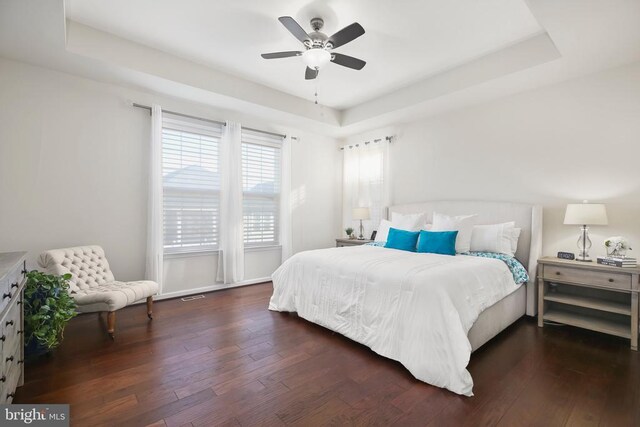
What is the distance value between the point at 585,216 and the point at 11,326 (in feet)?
14.7

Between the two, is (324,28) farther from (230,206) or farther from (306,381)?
(306,381)

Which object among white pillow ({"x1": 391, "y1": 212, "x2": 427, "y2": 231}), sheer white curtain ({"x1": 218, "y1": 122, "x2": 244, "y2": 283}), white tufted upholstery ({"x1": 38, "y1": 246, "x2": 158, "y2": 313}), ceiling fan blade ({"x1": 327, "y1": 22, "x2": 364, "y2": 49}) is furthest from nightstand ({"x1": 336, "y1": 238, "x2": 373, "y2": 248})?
ceiling fan blade ({"x1": 327, "y1": 22, "x2": 364, "y2": 49})

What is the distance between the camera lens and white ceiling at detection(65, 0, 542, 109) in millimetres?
2520

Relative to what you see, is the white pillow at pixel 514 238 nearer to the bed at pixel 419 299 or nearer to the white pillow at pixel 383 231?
the bed at pixel 419 299

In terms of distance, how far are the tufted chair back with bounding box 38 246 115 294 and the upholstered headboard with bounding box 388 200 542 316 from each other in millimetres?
4047

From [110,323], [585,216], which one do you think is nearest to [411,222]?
[585,216]

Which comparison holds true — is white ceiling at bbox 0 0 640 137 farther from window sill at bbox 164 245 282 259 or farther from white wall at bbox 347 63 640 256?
window sill at bbox 164 245 282 259

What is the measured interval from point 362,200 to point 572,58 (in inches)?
129

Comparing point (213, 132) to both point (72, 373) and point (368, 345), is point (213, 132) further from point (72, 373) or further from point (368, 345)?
point (368, 345)

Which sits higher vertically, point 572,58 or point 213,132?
point 572,58

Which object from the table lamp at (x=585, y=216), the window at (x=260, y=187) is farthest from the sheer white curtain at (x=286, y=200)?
the table lamp at (x=585, y=216)

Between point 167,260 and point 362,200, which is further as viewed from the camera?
point 362,200

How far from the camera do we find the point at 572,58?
2.78 m

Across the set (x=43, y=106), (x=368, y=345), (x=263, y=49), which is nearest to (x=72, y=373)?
(x=368, y=345)
